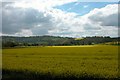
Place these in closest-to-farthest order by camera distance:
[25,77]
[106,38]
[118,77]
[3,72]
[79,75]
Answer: [118,77] → [79,75] → [25,77] → [3,72] → [106,38]

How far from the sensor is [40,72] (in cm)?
2042

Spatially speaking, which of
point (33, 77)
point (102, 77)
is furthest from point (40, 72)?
point (102, 77)

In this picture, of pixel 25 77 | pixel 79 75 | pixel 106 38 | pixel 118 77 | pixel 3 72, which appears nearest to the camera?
pixel 118 77

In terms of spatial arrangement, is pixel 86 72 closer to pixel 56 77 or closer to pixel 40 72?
pixel 56 77

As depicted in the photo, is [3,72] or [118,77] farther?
[3,72]

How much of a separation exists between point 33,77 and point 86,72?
158 inches

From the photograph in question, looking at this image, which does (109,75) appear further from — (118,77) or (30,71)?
(30,71)

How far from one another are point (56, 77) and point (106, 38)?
158m

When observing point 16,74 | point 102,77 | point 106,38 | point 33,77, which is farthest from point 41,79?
point 106,38

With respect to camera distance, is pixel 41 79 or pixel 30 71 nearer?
pixel 41 79

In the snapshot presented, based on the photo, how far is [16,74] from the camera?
21094 mm

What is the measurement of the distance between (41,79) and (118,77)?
5620 mm

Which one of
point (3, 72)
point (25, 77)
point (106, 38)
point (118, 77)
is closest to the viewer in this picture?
point (118, 77)

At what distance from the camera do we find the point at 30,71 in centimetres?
2119
